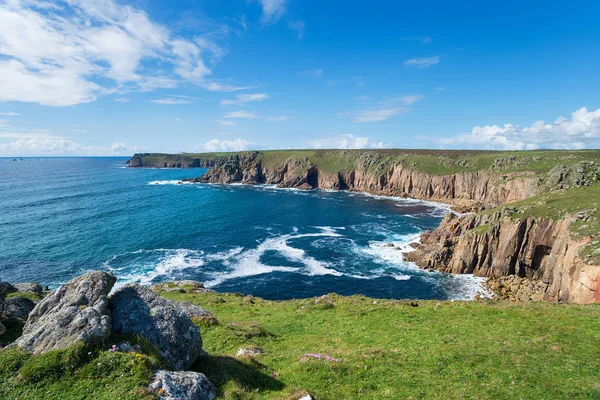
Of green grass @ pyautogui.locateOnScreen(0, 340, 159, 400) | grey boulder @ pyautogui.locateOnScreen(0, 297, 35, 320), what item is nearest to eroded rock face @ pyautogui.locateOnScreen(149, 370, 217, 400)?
green grass @ pyautogui.locateOnScreen(0, 340, 159, 400)

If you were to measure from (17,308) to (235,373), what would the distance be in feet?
72.4

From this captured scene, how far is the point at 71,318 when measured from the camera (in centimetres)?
1568

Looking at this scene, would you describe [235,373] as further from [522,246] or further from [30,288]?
[522,246]

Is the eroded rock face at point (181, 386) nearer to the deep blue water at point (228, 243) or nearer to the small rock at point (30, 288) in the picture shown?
the small rock at point (30, 288)

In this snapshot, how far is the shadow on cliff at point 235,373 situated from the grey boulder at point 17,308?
717 inches

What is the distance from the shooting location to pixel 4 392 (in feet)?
42.7

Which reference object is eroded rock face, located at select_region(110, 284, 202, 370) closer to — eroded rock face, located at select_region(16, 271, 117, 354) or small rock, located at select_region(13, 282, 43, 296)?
eroded rock face, located at select_region(16, 271, 117, 354)

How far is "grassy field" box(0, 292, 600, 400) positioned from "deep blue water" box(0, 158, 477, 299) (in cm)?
2599

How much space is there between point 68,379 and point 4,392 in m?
2.34

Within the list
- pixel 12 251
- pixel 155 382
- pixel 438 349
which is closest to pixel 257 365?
pixel 155 382

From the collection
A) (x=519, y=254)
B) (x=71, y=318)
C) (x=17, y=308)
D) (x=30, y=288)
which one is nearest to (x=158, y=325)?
(x=71, y=318)

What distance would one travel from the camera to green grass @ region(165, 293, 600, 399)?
17625 millimetres

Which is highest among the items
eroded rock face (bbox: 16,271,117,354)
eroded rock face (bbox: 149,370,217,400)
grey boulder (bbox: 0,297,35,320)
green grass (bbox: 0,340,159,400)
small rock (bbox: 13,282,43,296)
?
eroded rock face (bbox: 16,271,117,354)

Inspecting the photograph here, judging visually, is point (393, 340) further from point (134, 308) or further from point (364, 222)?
point (364, 222)
